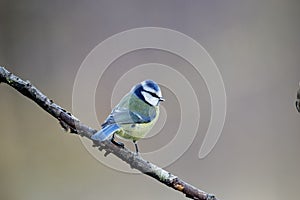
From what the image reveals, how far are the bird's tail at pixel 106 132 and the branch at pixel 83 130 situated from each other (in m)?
0.02

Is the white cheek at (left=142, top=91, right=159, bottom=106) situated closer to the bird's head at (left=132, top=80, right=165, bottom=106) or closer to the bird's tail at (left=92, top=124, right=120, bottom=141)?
the bird's head at (left=132, top=80, right=165, bottom=106)

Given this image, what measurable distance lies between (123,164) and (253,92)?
1.52ft

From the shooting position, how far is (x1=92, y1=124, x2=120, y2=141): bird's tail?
0.89 metres

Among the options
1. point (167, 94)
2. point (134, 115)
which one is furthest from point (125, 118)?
point (167, 94)

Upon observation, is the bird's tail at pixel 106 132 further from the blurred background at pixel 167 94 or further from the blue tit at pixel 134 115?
the blurred background at pixel 167 94

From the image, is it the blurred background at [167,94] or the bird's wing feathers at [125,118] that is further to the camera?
the blurred background at [167,94]

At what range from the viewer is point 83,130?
939mm

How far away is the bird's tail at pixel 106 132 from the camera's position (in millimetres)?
890

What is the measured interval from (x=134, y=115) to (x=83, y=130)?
4.9 inches

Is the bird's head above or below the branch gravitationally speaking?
above

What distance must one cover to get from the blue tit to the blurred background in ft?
0.38

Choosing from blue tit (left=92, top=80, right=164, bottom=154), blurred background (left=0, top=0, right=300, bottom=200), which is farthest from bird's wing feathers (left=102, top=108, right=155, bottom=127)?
blurred background (left=0, top=0, right=300, bottom=200)

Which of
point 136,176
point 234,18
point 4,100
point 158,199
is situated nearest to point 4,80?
point 4,100

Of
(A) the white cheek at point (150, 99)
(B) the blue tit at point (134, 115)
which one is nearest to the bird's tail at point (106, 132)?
(B) the blue tit at point (134, 115)
